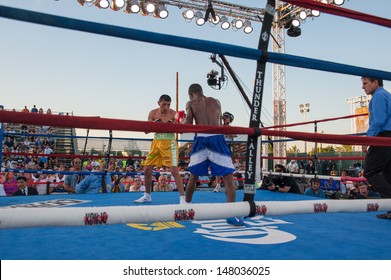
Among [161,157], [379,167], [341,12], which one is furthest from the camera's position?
[161,157]

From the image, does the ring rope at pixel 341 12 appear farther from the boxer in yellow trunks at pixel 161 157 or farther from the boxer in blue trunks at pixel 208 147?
the boxer in yellow trunks at pixel 161 157

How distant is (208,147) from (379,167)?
1.22m

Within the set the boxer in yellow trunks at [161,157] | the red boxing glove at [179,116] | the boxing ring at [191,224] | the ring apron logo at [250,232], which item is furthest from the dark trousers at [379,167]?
the red boxing glove at [179,116]

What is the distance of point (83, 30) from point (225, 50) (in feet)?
1.73

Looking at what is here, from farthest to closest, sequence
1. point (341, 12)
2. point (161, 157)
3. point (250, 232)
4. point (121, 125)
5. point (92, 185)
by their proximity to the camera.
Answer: point (92, 185) < point (161, 157) < point (250, 232) < point (341, 12) < point (121, 125)

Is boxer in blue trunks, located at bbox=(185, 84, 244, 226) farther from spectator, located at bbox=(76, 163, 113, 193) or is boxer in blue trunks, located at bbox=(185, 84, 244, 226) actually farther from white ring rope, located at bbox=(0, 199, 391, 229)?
spectator, located at bbox=(76, 163, 113, 193)

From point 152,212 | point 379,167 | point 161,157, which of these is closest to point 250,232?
point 379,167

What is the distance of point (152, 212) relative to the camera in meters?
1.06

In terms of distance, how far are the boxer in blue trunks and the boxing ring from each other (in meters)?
0.39

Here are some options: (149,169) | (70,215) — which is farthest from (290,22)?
(70,215)

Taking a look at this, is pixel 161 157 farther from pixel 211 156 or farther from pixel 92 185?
pixel 92 185

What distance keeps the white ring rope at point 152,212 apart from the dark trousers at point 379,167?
0.83 metres
